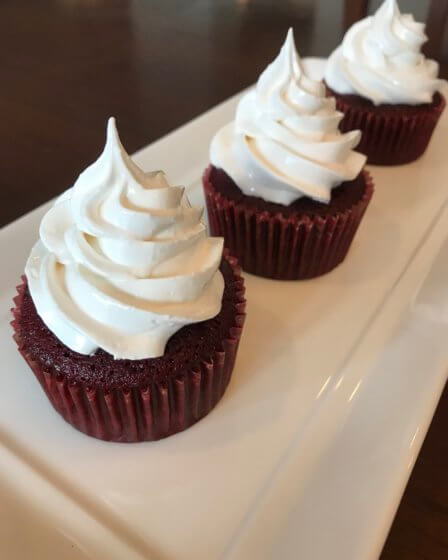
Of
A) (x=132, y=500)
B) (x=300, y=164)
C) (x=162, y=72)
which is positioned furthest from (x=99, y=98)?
(x=132, y=500)

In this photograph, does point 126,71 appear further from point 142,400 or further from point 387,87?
point 142,400

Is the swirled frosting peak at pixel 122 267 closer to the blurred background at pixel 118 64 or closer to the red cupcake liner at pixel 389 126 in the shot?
the blurred background at pixel 118 64

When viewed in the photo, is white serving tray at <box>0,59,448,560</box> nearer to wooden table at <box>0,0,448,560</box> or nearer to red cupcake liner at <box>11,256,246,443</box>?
red cupcake liner at <box>11,256,246,443</box>

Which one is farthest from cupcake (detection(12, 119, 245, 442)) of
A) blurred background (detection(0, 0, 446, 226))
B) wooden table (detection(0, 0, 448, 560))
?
blurred background (detection(0, 0, 446, 226))

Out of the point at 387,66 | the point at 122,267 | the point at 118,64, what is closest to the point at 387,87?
the point at 387,66

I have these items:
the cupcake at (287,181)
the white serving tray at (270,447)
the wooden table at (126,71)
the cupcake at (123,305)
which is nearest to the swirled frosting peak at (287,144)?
the cupcake at (287,181)

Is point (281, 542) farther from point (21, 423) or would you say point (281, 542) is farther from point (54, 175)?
point (54, 175)
